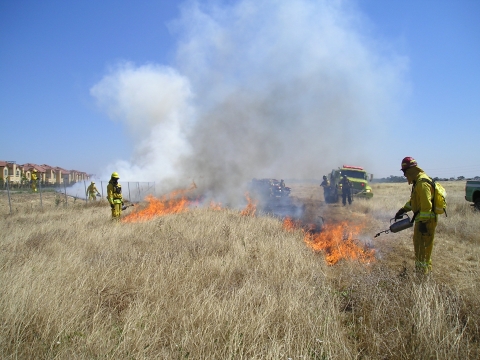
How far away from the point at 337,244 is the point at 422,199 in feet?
8.88

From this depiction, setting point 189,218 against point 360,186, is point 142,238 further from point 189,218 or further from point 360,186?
point 360,186

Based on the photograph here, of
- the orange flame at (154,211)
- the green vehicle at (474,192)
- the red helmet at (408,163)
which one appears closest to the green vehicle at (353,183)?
the green vehicle at (474,192)

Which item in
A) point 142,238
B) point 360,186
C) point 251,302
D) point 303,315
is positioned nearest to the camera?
point 303,315

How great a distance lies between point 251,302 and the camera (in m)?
3.48

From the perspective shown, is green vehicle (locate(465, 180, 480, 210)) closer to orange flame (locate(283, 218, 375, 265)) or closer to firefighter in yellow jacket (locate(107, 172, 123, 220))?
orange flame (locate(283, 218, 375, 265))

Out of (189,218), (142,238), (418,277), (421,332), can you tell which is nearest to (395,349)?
(421,332)

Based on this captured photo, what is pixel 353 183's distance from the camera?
68.4ft

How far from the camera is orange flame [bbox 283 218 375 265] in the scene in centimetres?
612

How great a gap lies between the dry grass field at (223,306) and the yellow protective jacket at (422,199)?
844 mm

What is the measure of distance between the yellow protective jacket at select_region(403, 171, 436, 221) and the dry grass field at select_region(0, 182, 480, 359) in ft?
2.77

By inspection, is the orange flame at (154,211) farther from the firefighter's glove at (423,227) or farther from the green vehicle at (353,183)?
the green vehicle at (353,183)

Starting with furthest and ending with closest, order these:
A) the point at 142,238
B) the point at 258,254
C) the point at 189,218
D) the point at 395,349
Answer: the point at 189,218
the point at 142,238
the point at 258,254
the point at 395,349

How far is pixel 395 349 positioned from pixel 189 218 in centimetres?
782

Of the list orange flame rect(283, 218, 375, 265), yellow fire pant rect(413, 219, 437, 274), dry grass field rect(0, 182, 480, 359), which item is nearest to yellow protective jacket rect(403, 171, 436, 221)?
yellow fire pant rect(413, 219, 437, 274)
